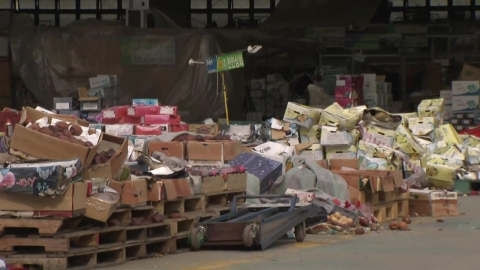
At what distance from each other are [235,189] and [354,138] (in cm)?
594

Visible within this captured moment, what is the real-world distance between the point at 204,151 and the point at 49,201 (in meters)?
4.50

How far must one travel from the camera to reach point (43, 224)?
9461 millimetres

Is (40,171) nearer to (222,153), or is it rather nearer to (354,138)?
(222,153)

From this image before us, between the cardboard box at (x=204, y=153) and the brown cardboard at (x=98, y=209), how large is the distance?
4.00 metres

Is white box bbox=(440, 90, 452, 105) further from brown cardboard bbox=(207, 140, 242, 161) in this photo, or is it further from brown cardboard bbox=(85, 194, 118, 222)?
brown cardboard bbox=(85, 194, 118, 222)

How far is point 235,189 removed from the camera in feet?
41.3

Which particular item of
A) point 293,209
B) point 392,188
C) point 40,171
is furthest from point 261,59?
point 40,171

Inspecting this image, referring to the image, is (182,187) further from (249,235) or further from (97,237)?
(97,237)

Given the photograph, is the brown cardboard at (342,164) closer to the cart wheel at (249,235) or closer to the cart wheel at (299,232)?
the cart wheel at (299,232)

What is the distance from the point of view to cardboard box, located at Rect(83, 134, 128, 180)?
10336 mm

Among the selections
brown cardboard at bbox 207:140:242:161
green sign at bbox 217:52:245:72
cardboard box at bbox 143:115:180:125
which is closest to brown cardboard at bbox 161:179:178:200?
brown cardboard at bbox 207:140:242:161

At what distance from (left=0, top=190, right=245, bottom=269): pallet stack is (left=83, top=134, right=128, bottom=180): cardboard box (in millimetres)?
434

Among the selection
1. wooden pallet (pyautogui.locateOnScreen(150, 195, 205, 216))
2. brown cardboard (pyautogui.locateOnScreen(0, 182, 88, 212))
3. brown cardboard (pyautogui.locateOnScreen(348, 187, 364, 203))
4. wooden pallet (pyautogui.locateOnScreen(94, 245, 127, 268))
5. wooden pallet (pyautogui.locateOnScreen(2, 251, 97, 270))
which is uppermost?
brown cardboard (pyautogui.locateOnScreen(0, 182, 88, 212))

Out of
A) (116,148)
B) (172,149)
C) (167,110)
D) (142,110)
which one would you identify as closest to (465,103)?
(167,110)
